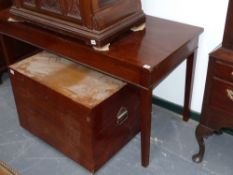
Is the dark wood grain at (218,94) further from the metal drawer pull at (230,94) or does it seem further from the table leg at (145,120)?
the table leg at (145,120)

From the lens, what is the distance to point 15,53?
2244 millimetres

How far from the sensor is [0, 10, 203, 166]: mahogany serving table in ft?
4.46

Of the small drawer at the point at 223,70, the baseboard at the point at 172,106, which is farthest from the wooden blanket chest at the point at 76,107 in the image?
the small drawer at the point at 223,70

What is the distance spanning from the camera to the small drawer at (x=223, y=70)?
131 cm

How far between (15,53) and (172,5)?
45.1 inches

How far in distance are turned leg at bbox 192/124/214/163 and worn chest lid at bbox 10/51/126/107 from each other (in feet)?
1.40

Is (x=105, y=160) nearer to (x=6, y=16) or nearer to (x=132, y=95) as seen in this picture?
(x=132, y=95)

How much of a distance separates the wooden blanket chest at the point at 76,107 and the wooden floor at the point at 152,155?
0.06 m

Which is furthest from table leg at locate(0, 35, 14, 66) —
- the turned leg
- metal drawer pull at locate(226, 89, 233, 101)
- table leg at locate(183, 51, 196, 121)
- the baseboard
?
metal drawer pull at locate(226, 89, 233, 101)

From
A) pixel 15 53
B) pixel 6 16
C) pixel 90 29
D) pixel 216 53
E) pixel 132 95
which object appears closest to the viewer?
pixel 216 53

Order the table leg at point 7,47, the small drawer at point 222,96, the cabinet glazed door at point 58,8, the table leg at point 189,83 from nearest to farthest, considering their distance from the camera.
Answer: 1. the small drawer at point 222,96
2. the cabinet glazed door at point 58,8
3. the table leg at point 189,83
4. the table leg at point 7,47

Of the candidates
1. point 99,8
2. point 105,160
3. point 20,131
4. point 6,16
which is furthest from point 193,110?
point 6,16

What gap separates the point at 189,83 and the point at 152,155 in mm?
448

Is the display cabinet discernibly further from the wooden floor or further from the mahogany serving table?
the wooden floor
